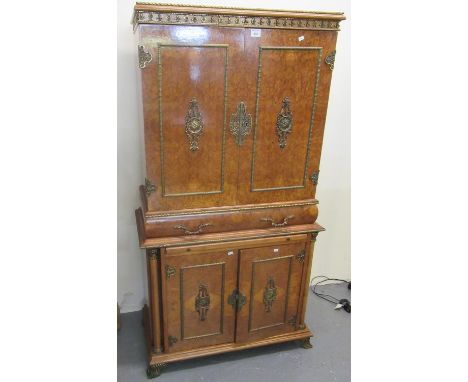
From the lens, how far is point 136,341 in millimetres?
2268

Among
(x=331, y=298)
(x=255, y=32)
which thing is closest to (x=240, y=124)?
(x=255, y=32)

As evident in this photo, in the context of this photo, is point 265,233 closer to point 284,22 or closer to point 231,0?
point 284,22

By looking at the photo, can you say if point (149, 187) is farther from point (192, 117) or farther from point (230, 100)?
A: point (230, 100)

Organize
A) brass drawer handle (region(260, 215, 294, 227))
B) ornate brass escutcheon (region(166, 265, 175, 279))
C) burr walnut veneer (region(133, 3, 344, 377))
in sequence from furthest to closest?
1. brass drawer handle (region(260, 215, 294, 227))
2. ornate brass escutcheon (region(166, 265, 175, 279))
3. burr walnut veneer (region(133, 3, 344, 377))

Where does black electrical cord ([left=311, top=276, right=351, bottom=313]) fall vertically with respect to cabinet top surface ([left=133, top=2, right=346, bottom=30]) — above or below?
below

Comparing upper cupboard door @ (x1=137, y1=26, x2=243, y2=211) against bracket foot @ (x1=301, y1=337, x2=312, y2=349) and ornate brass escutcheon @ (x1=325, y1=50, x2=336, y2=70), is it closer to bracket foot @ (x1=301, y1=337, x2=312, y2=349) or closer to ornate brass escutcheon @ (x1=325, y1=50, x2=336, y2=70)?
ornate brass escutcheon @ (x1=325, y1=50, x2=336, y2=70)

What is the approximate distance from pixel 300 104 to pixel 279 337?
1362mm

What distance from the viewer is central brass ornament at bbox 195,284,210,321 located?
1947mm

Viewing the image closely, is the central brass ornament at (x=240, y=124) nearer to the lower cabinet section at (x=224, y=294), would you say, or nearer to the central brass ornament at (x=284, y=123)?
the central brass ornament at (x=284, y=123)

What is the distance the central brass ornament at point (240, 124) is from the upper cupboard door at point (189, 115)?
0.04 metres

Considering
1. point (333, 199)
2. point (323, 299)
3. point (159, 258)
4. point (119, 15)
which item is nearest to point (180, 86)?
point (119, 15)

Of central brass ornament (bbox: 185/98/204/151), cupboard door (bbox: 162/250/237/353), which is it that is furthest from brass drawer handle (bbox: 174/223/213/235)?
central brass ornament (bbox: 185/98/204/151)

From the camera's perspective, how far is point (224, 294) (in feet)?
6.53

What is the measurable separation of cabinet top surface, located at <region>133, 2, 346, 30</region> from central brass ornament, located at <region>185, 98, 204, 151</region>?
346 mm
